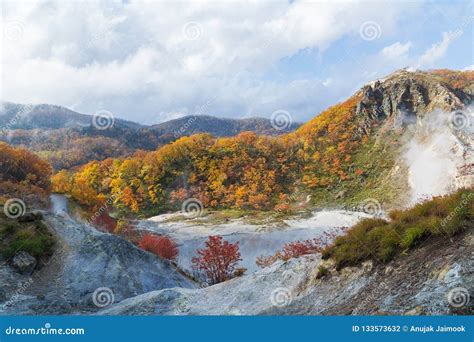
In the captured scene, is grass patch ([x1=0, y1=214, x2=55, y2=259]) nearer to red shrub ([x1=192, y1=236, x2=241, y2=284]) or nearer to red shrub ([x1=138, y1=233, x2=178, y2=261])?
red shrub ([x1=192, y1=236, x2=241, y2=284])

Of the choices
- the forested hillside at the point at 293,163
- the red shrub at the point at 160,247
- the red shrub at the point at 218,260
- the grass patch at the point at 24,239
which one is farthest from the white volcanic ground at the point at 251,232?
the grass patch at the point at 24,239

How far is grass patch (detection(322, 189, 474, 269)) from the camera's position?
12.3 meters

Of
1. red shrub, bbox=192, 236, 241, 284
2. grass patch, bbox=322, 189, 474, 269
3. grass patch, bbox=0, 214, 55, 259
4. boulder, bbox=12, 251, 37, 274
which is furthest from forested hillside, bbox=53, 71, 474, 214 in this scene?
grass patch, bbox=322, 189, 474, 269

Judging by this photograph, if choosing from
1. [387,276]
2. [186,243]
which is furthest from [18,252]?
[186,243]

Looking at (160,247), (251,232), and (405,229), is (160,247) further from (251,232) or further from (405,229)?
(405,229)

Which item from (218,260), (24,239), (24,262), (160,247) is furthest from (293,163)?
(24,262)

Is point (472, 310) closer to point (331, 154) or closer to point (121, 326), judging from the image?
point (121, 326)

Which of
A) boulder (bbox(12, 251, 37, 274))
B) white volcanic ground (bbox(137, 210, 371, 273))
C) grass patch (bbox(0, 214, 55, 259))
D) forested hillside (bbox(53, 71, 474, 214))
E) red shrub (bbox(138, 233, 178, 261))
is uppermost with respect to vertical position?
forested hillside (bbox(53, 71, 474, 214))

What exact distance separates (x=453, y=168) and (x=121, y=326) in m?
60.4

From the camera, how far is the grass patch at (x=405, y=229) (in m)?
12.3

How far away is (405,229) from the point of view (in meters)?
13.3

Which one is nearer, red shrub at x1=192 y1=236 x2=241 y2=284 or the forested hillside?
red shrub at x1=192 y1=236 x2=241 y2=284

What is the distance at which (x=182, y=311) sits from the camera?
670 inches

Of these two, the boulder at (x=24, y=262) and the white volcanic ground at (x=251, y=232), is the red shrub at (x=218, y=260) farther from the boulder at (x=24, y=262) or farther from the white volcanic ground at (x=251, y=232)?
the boulder at (x=24, y=262)
